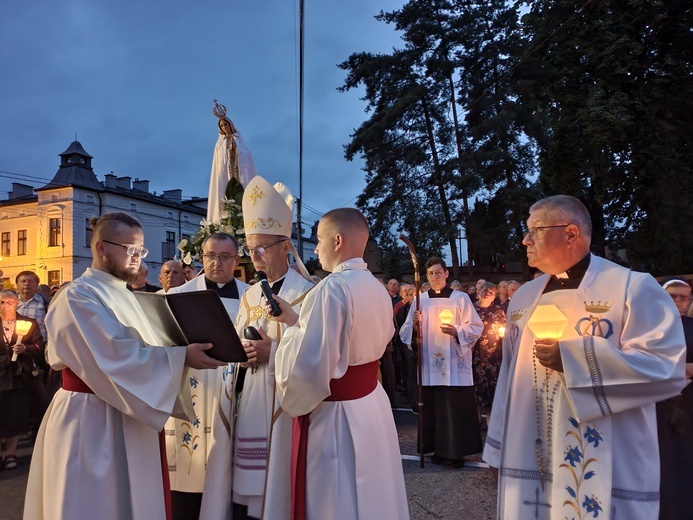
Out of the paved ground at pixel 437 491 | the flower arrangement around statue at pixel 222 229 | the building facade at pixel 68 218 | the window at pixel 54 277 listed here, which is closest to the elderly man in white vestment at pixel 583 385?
the paved ground at pixel 437 491

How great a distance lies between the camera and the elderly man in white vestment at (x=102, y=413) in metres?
2.86

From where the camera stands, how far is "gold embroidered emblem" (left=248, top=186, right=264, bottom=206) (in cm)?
430

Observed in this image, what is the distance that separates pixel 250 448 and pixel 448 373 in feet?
12.5

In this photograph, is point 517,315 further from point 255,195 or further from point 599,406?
point 255,195

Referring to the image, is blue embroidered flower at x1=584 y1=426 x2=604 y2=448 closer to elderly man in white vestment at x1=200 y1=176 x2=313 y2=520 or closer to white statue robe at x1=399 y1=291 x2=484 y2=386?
elderly man in white vestment at x1=200 y1=176 x2=313 y2=520

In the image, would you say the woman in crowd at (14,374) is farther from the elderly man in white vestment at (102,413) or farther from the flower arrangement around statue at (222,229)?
the elderly man in white vestment at (102,413)

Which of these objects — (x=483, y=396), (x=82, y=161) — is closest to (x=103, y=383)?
(x=483, y=396)

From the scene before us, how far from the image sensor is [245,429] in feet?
11.9

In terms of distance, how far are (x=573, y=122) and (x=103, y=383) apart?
18.0 m

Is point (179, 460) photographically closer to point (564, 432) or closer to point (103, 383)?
point (103, 383)

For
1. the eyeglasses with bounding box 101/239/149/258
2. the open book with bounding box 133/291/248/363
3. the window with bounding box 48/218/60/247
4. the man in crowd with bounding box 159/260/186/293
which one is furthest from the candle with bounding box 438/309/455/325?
the window with bounding box 48/218/60/247

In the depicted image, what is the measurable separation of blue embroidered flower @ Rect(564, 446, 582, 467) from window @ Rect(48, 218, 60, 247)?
40.7 meters

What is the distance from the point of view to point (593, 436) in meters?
2.78

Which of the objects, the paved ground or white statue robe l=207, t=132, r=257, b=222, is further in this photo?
white statue robe l=207, t=132, r=257, b=222
